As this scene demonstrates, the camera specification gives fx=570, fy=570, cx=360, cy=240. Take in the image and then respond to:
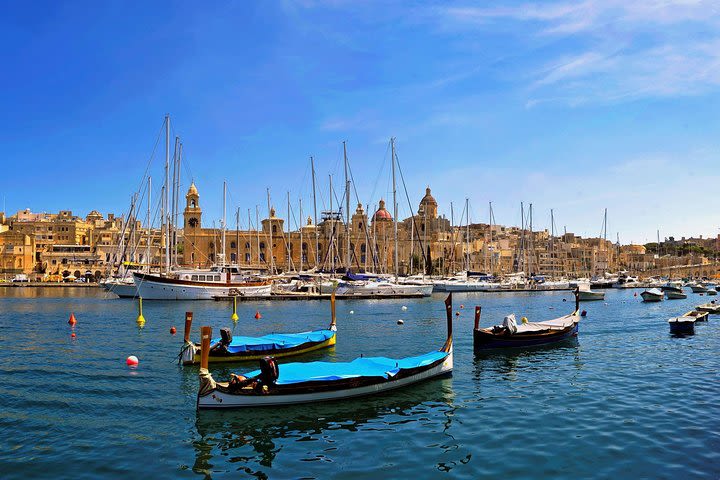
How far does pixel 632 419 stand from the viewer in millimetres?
13633

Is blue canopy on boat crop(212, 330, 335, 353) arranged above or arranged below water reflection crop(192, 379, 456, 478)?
above

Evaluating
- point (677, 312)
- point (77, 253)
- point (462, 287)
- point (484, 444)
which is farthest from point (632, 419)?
point (77, 253)

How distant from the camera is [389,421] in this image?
13.6 metres

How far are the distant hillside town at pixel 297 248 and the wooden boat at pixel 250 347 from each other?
6158 cm

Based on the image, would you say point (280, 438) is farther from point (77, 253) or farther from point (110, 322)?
point (77, 253)

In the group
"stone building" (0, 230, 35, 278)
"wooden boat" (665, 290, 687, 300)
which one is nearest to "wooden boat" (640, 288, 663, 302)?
"wooden boat" (665, 290, 687, 300)

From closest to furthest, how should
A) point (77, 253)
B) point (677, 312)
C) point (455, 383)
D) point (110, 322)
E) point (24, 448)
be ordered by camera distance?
point (24, 448) → point (455, 383) → point (110, 322) → point (677, 312) → point (77, 253)

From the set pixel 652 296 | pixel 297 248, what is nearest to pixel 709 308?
pixel 652 296

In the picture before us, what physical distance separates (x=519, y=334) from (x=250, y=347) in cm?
1132

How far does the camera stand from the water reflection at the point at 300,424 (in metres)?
11.2

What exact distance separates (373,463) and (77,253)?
394 ft

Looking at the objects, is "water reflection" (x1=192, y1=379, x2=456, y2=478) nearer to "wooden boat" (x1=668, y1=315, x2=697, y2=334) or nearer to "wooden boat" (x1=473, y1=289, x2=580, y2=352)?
"wooden boat" (x1=473, y1=289, x2=580, y2=352)

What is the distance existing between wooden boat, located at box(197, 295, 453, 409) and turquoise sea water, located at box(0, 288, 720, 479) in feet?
0.98

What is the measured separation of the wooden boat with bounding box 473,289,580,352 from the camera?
23094 millimetres
